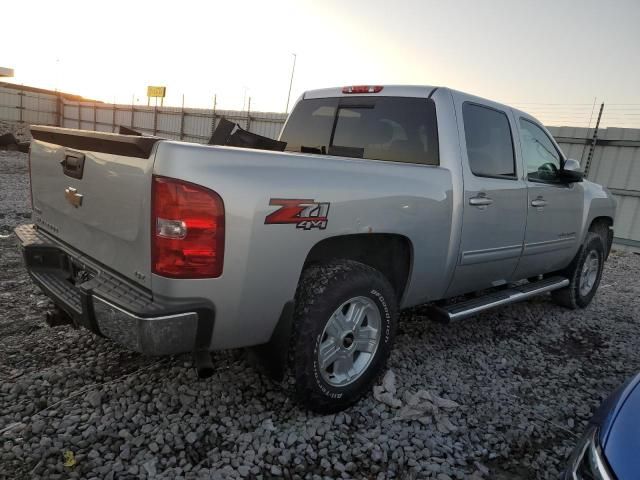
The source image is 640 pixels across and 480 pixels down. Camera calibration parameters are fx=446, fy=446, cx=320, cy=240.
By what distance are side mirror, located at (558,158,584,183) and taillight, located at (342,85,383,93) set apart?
6.59 ft

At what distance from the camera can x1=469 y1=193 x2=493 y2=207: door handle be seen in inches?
123

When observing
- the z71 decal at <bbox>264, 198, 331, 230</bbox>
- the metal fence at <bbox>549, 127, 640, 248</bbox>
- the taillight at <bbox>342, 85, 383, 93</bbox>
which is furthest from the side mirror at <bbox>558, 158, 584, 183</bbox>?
the metal fence at <bbox>549, 127, 640, 248</bbox>

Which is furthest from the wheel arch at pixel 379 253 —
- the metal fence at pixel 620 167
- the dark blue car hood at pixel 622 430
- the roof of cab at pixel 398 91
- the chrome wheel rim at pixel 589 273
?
the metal fence at pixel 620 167

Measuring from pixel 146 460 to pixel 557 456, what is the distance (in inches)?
85.8

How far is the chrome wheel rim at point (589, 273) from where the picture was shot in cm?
517

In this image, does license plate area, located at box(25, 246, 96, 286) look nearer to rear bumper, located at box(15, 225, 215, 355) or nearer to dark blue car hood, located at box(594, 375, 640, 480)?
rear bumper, located at box(15, 225, 215, 355)

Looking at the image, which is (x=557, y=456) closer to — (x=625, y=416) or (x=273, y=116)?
(x=625, y=416)

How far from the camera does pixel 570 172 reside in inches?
163

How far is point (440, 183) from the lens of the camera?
2.91 meters

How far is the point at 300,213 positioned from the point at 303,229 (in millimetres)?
83

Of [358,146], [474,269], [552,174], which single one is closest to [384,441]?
[474,269]

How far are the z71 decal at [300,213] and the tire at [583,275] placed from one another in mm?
3881

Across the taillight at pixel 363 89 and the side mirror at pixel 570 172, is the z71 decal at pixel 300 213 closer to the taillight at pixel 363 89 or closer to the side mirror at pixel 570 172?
the taillight at pixel 363 89

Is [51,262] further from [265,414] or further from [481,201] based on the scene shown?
[481,201]
